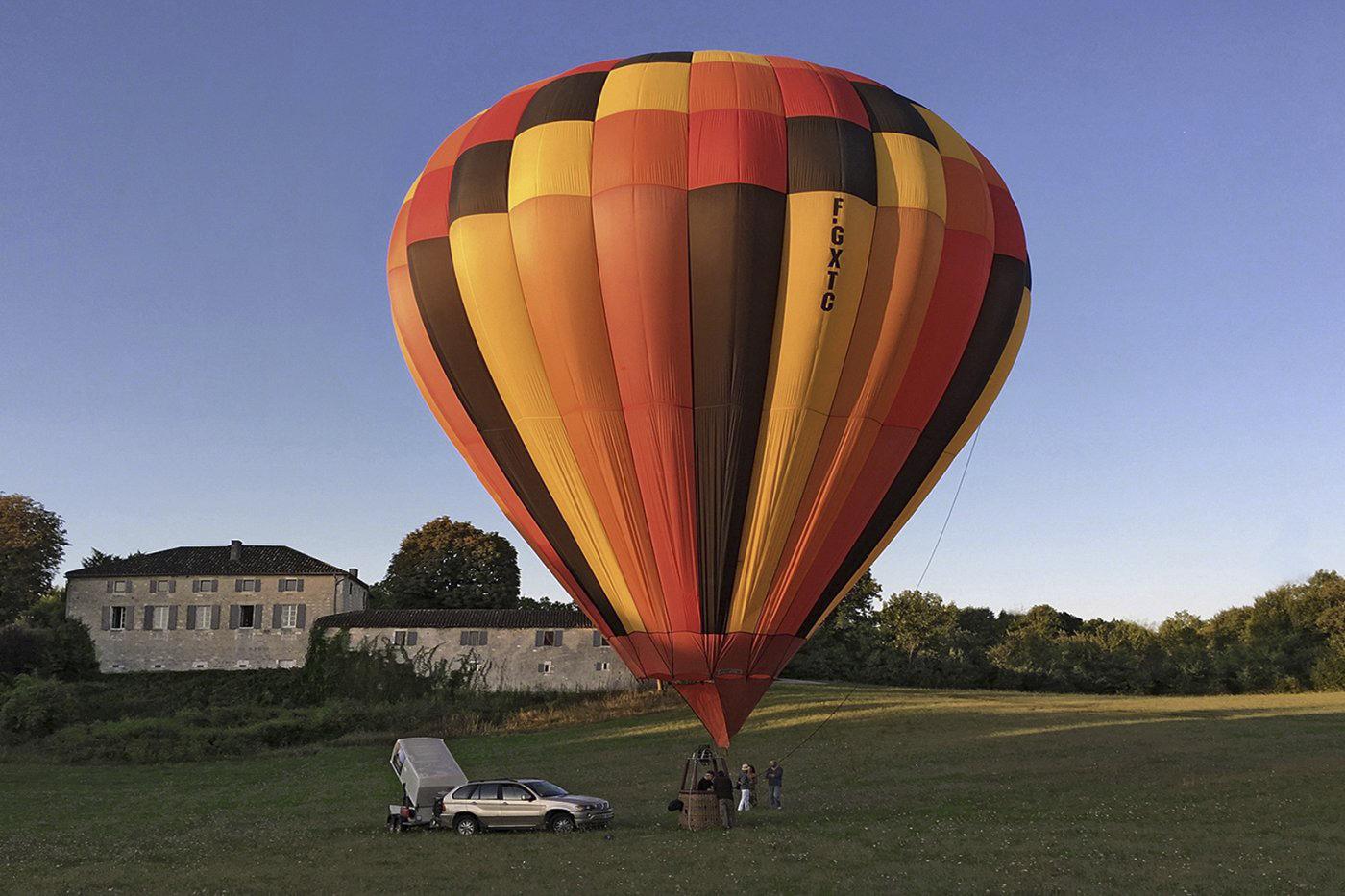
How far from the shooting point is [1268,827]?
24250mm

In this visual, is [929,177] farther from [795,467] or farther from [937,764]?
[937,764]

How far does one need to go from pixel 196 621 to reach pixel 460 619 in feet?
56.6

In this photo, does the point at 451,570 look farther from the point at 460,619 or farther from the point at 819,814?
the point at 819,814

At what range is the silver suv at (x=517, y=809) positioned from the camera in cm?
2677

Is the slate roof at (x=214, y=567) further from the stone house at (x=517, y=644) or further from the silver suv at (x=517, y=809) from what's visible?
the silver suv at (x=517, y=809)

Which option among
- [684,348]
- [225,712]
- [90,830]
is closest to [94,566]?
[225,712]

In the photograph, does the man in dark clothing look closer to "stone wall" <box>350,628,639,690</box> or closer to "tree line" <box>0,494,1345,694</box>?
"stone wall" <box>350,628,639,690</box>

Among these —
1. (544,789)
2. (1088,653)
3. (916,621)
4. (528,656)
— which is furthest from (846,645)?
(544,789)

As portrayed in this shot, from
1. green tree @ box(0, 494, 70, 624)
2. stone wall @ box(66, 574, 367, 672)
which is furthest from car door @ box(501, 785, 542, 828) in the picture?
green tree @ box(0, 494, 70, 624)

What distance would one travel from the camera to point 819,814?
28281 millimetres

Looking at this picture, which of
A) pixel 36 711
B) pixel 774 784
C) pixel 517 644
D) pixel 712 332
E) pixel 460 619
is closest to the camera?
pixel 712 332

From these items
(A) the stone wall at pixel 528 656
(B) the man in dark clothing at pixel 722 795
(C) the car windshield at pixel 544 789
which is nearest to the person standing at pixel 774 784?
(B) the man in dark clothing at pixel 722 795

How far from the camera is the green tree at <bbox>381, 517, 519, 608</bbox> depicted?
89500 millimetres

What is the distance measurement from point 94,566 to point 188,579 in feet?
21.6
